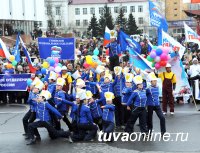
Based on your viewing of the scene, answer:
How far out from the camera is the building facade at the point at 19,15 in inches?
2334

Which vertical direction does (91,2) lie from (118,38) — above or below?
above

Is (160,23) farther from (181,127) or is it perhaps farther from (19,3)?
(19,3)

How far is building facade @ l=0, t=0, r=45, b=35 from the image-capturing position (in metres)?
59.3

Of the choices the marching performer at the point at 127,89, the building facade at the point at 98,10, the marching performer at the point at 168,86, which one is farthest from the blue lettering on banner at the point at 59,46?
the building facade at the point at 98,10

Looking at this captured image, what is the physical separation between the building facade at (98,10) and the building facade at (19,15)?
128 feet

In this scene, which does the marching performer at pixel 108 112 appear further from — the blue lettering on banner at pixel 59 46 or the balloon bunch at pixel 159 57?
the blue lettering on banner at pixel 59 46

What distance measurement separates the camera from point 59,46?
63.4ft

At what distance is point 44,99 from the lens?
39.0 ft

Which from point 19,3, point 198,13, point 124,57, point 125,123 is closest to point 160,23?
point 124,57

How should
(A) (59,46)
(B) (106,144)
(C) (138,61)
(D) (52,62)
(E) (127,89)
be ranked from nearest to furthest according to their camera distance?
(B) (106,144) < (E) (127,89) < (C) (138,61) < (D) (52,62) < (A) (59,46)

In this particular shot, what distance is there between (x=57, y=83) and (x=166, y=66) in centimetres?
412

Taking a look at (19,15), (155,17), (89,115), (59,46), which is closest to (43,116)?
(89,115)

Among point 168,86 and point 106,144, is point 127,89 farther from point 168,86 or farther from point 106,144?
point 168,86

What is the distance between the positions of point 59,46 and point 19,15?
4602 centimetres
